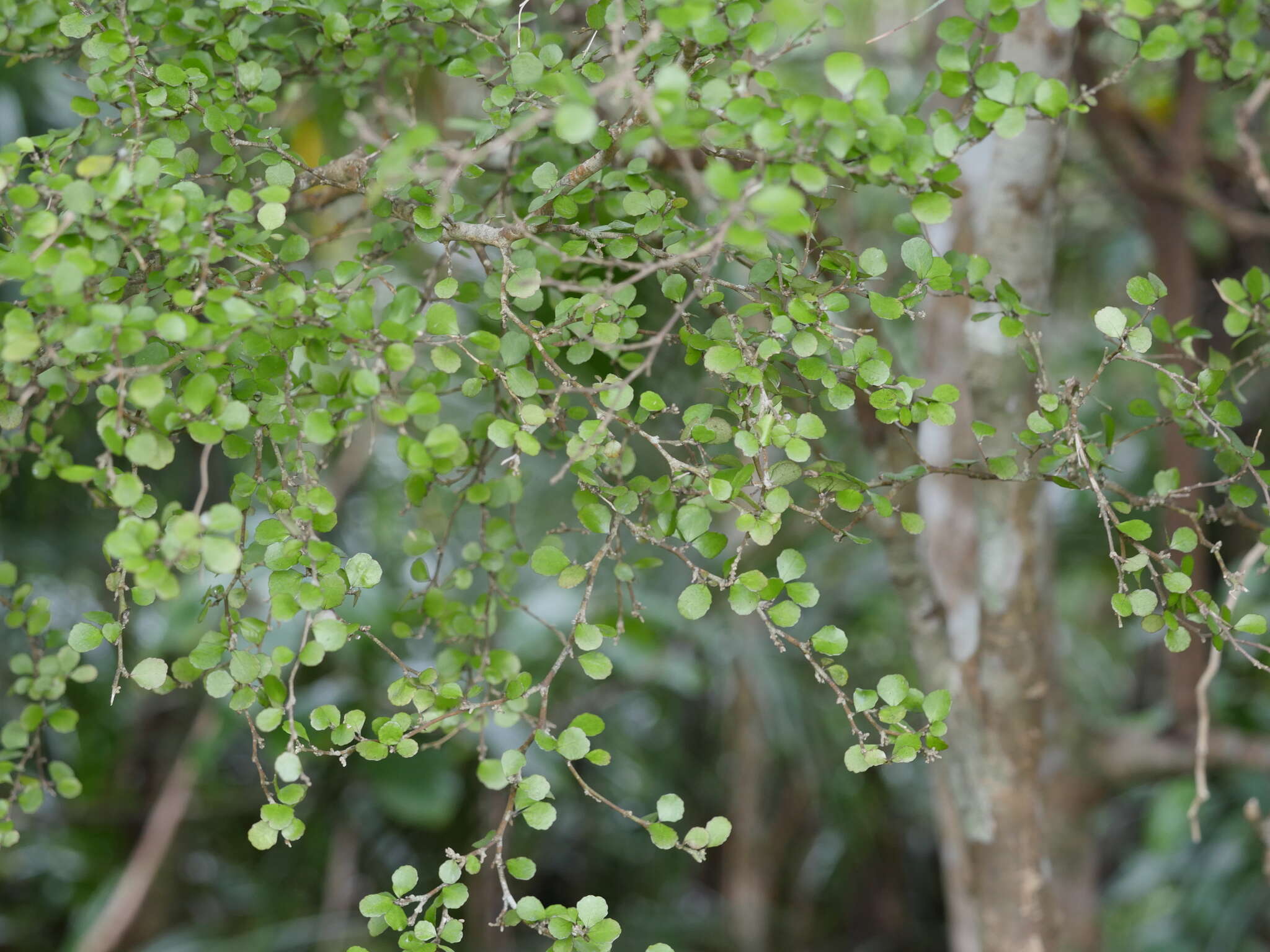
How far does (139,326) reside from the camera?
0.37 m

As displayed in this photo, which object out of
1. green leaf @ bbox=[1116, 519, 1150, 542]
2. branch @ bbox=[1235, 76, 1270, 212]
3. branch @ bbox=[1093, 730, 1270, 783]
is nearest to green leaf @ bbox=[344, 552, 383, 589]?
green leaf @ bbox=[1116, 519, 1150, 542]

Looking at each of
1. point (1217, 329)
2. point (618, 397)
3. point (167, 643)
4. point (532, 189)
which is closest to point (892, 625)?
point (1217, 329)

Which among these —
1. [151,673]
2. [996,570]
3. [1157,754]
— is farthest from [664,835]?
[1157,754]

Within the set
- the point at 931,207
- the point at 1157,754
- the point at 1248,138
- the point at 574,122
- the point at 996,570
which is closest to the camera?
the point at 574,122

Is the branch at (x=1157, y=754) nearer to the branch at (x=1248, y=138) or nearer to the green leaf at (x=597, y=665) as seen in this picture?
the branch at (x=1248, y=138)

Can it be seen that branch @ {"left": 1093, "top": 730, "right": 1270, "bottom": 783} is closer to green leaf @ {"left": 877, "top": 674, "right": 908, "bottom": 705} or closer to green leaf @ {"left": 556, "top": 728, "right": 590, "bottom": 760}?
green leaf @ {"left": 877, "top": 674, "right": 908, "bottom": 705}

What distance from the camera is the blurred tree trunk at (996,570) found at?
76cm

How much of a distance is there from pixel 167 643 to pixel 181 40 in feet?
3.16

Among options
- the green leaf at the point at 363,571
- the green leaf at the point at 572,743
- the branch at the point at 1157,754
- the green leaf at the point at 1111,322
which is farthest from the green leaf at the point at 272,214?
the branch at the point at 1157,754

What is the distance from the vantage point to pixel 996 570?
79 cm

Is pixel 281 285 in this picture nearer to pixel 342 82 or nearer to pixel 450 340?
pixel 450 340

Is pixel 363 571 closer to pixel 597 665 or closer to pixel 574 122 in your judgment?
pixel 597 665

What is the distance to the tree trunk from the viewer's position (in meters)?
0.76

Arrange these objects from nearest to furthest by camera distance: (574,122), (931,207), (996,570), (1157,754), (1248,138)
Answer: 1. (574,122)
2. (931,207)
3. (1248,138)
4. (996,570)
5. (1157,754)
